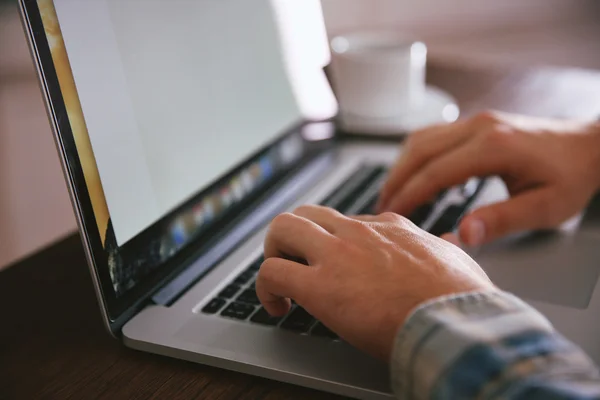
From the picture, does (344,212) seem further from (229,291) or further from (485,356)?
(485,356)

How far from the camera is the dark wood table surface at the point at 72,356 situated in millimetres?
417

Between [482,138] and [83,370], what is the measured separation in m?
0.42

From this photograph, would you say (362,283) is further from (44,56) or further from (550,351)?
(44,56)

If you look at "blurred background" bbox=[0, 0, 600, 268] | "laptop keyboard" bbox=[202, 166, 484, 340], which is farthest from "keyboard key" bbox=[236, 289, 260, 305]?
"blurred background" bbox=[0, 0, 600, 268]

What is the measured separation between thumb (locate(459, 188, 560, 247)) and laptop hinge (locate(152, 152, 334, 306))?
20 cm

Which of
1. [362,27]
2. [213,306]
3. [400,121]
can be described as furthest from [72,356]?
[362,27]

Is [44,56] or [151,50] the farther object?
[151,50]

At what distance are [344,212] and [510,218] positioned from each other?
6.4 inches

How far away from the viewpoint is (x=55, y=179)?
3.05ft

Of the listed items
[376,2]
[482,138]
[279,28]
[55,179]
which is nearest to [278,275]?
[482,138]

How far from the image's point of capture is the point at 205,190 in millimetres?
585

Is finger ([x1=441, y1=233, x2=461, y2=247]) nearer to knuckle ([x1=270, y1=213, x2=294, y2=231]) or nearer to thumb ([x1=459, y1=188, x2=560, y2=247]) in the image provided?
thumb ([x1=459, y1=188, x2=560, y2=247])

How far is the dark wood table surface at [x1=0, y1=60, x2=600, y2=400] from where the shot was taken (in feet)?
1.37

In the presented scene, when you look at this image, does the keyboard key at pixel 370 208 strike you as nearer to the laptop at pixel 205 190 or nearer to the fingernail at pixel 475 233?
the laptop at pixel 205 190
